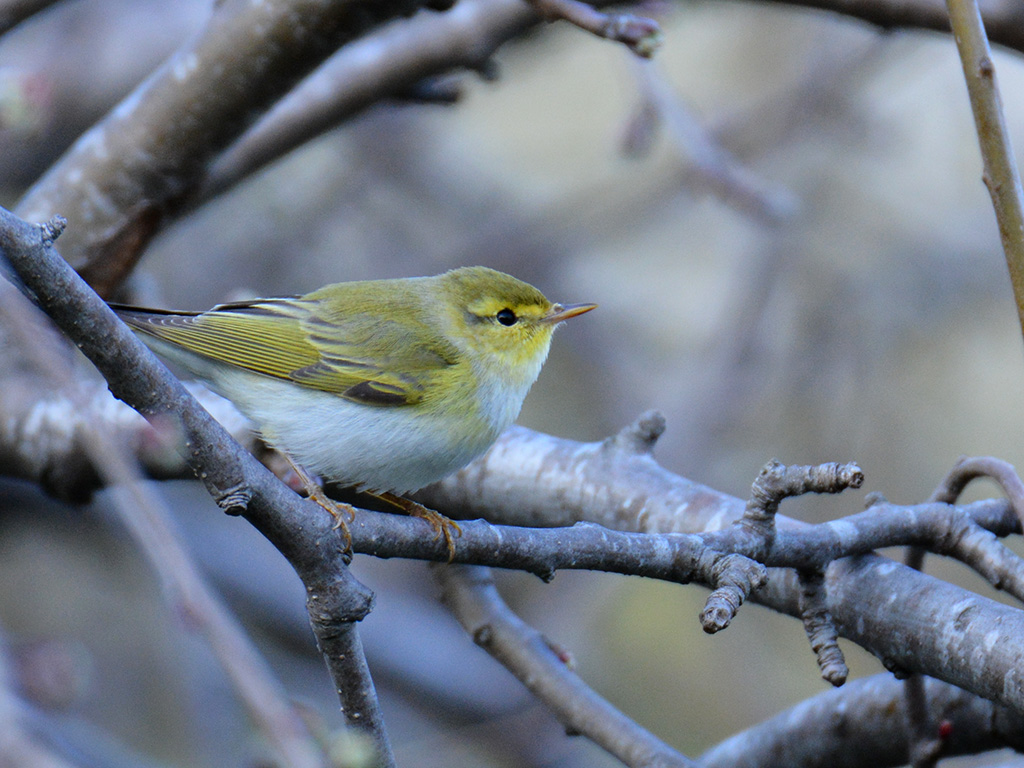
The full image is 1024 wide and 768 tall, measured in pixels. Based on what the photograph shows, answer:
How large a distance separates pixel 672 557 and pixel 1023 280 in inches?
35.9

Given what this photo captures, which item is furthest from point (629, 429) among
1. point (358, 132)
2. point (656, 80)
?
point (358, 132)

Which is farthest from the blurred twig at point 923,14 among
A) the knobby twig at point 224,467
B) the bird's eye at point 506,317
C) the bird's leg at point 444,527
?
the knobby twig at point 224,467

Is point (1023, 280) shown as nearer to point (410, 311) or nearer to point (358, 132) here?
point (410, 311)

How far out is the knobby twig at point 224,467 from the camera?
52.6 inches

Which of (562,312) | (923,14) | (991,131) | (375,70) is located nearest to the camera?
(991,131)

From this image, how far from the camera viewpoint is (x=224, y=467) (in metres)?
1.53

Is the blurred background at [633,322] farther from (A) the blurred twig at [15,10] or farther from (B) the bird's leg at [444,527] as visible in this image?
(B) the bird's leg at [444,527]

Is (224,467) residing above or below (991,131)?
below

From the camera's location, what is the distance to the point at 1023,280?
1882 millimetres

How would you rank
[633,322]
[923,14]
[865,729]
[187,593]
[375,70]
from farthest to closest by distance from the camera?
[633,322], [375,70], [923,14], [865,729], [187,593]

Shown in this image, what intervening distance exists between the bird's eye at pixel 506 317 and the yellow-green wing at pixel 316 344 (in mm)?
301

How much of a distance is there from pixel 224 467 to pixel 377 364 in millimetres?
1537

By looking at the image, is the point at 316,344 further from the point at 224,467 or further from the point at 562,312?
the point at 224,467

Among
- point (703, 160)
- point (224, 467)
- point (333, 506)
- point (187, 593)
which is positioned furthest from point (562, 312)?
point (187, 593)
